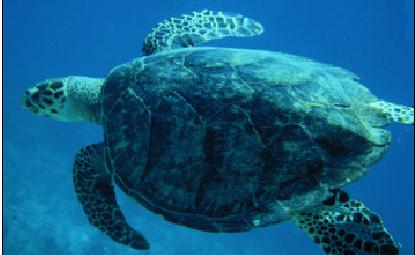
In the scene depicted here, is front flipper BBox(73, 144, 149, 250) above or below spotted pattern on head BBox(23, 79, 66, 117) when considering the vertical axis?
below

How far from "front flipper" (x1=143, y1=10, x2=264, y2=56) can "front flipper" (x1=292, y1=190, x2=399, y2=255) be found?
116 inches

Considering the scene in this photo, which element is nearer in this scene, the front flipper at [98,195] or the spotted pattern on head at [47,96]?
the front flipper at [98,195]

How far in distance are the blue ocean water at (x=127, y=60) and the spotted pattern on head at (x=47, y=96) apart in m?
7.55

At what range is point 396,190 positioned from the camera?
135 feet

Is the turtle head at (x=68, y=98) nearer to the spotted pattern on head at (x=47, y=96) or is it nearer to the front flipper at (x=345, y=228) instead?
the spotted pattern on head at (x=47, y=96)

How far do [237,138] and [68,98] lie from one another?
2.67 meters

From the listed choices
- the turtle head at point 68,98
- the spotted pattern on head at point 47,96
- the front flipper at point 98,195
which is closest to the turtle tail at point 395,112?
the front flipper at point 98,195

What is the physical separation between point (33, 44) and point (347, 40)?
51.4 meters

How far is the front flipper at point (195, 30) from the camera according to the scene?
507 centimetres

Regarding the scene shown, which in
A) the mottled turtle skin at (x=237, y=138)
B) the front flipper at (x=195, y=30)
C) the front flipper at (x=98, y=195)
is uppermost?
the front flipper at (x=195, y=30)

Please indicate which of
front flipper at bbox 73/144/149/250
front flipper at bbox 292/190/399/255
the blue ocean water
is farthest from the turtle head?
the blue ocean water

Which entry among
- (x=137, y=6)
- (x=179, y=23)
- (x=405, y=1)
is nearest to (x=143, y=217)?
(x=179, y=23)

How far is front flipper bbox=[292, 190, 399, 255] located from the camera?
2.79 meters

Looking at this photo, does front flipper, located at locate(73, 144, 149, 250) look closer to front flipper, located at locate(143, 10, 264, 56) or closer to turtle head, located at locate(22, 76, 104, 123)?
turtle head, located at locate(22, 76, 104, 123)
